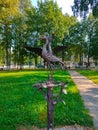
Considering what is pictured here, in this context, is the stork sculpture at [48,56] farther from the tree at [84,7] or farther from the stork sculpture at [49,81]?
the tree at [84,7]

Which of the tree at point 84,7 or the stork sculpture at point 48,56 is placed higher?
the tree at point 84,7

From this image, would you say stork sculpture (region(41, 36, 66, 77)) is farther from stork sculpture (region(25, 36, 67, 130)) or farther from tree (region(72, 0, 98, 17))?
tree (region(72, 0, 98, 17))

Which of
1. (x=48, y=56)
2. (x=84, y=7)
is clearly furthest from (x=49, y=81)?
(x=84, y=7)

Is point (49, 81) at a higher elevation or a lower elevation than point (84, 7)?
lower

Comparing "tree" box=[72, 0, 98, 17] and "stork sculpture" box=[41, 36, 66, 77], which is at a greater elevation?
"tree" box=[72, 0, 98, 17]

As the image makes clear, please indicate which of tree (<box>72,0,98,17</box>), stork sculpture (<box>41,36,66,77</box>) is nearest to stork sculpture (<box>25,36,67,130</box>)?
stork sculpture (<box>41,36,66,77</box>)

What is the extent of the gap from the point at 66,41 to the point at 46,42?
222 ft

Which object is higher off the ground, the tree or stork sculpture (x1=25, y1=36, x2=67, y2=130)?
the tree

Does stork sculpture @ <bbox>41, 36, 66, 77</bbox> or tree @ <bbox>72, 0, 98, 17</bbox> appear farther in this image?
tree @ <bbox>72, 0, 98, 17</bbox>

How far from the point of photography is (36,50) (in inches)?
233

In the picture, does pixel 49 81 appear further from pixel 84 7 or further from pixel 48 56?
pixel 84 7

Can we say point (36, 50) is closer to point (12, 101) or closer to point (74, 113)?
point (74, 113)

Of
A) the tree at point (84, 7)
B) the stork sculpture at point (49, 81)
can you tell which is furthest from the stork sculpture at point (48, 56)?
the tree at point (84, 7)

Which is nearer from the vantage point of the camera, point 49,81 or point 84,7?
point 49,81
